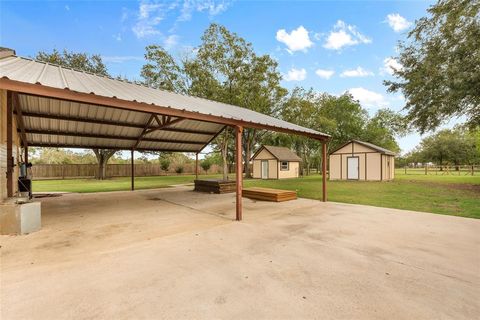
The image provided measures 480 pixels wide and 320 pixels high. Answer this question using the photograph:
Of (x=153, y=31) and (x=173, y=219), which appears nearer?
(x=173, y=219)

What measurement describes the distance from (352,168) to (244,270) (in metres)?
18.6

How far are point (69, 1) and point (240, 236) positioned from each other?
1183 cm

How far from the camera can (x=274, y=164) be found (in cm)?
2202

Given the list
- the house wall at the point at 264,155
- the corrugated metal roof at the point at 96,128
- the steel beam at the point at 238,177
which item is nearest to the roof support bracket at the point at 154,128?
the corrugated metal roof at the point at 96,128

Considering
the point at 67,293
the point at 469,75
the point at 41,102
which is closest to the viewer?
the point at 67,293

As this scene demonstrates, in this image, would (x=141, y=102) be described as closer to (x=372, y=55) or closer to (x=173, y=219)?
(x=173, y=219)

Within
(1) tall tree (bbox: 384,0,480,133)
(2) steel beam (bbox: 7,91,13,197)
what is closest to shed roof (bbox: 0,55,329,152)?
(2) steel beam (bbox: 7,91,13,197)

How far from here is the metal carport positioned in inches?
154

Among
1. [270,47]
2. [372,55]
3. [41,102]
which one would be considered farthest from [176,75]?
[372,55]

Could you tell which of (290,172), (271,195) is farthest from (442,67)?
(290,172)

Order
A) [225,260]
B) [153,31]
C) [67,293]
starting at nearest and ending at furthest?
[67,293]
[225,260]
[153,31]

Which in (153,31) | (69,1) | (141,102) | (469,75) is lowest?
(141,102)

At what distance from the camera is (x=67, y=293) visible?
2.41m

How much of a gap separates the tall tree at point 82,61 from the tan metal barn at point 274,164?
14607mm
